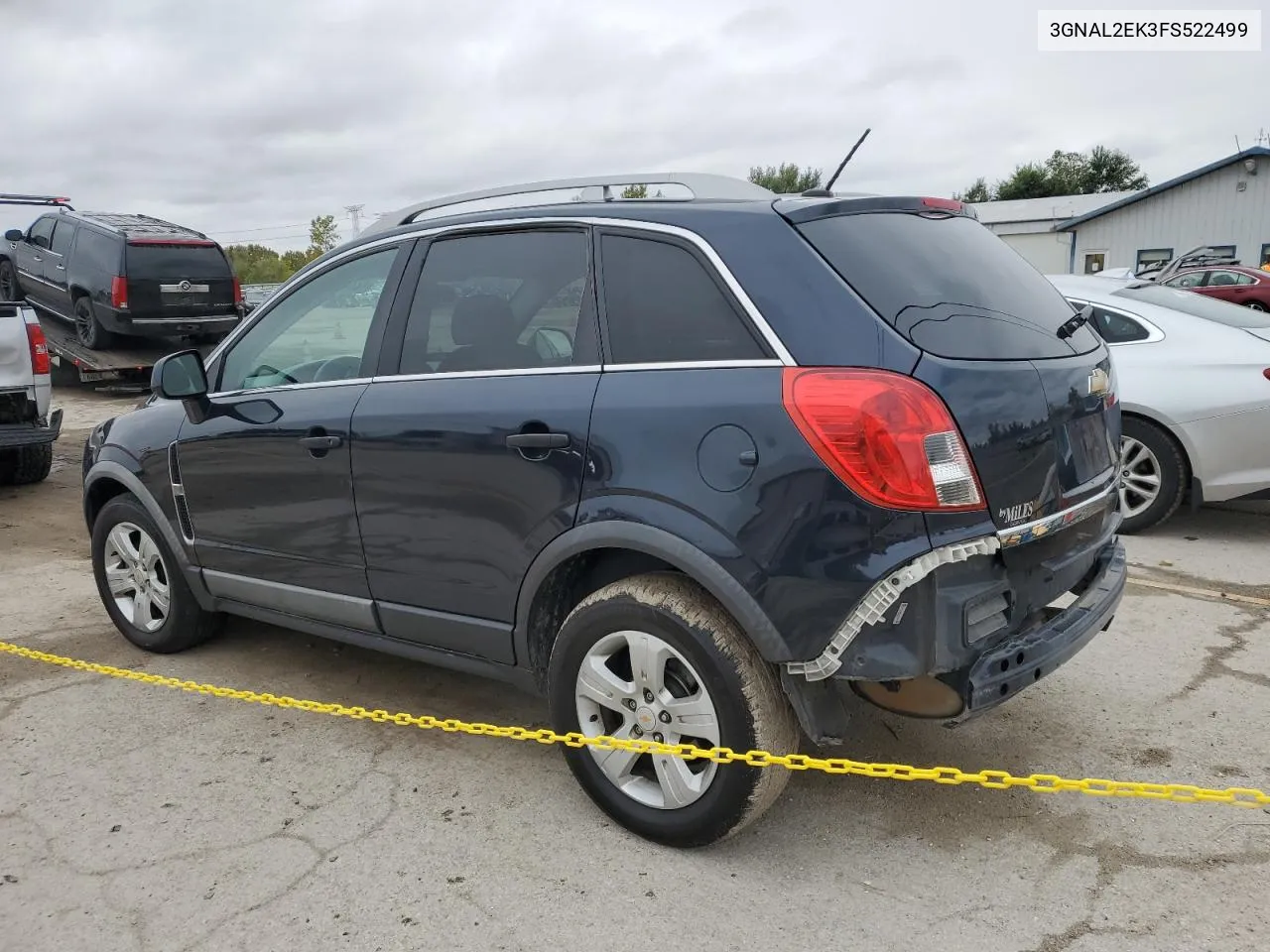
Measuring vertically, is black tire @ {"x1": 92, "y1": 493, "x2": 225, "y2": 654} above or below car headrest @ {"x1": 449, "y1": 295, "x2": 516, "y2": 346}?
below

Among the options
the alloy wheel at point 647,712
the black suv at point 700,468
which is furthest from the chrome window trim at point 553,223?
the alloy wheel at point 647,712

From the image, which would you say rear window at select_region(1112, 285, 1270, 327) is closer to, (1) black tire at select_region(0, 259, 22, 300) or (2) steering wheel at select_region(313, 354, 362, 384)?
(2) steering wheel at select_region(313, 354, 362, 384)

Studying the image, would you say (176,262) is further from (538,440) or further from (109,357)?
(538,440)

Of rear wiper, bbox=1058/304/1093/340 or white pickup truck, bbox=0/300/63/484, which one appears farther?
white pickup truck, bbox=0/300/63/484

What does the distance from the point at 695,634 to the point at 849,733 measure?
121 centimetres

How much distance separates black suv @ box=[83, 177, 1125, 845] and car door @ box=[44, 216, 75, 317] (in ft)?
40.0

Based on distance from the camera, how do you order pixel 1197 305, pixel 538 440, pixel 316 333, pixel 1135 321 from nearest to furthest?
pixel 538 440 < pixel 316 333 < pixel 1135 321 < pixel 1197 305

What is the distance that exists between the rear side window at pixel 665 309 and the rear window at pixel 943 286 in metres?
0.31

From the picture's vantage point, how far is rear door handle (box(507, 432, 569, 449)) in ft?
9.59

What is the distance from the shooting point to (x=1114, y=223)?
116ft

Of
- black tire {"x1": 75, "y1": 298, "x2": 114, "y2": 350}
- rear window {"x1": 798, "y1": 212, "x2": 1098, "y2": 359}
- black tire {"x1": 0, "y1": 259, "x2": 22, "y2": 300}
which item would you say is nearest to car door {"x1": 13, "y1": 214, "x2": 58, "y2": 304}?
black tire {"x1": 0, "y1": 259, "x2": 22, "y2": 300}

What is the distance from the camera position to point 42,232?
14586mm

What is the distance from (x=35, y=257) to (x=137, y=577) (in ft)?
41.2

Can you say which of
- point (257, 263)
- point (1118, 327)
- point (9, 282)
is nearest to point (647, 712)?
point (1118, 327)
